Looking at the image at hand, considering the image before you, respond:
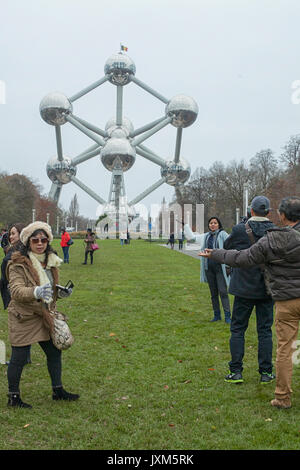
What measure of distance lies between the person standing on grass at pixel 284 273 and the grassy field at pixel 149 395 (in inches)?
13.2

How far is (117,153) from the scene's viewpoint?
41969 millimetres

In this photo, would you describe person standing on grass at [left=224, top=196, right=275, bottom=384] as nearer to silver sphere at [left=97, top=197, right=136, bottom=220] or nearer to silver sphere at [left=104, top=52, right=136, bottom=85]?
silver sphere at [left=104, top=52, right=136, bottom=85]

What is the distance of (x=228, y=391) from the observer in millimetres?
4461

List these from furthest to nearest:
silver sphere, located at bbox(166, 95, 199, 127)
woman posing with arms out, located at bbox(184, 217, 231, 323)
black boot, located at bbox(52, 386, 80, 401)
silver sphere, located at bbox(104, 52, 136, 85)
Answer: silver sphere, located at bbox(104, 52, 136, 85)
silver sphere, located at bbox(166, 95, 199, 127)
woman posing with arms out, located at bbox(184, 217, 231, 323)
black boot, located at bbox(52, 386, 80, 401)

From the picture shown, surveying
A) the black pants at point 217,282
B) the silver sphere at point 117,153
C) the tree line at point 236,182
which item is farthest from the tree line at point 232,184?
the black pants at point 217,282

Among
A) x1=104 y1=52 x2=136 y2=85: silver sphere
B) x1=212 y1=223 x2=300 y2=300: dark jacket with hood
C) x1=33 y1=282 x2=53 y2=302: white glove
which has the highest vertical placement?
x1=104 y1=52 x2=136 y2=85: silver sphere

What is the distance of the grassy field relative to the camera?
349cm

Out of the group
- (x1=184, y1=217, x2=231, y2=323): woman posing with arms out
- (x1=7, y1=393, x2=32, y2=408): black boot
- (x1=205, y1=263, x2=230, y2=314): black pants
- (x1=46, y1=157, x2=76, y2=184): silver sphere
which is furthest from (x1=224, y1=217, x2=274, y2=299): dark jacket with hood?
(x1=46, y1=157, x2=76, y2=184): silver sphere

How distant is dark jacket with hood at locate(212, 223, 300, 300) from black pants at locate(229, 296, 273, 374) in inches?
26.1

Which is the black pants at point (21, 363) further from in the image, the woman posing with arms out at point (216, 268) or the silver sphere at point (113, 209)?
the silver sphere at point (113, 209)

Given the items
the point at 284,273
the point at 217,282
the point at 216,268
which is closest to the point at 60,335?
the point at 284,273

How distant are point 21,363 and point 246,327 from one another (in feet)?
7.28

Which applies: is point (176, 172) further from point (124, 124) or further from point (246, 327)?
point (246, 327)
